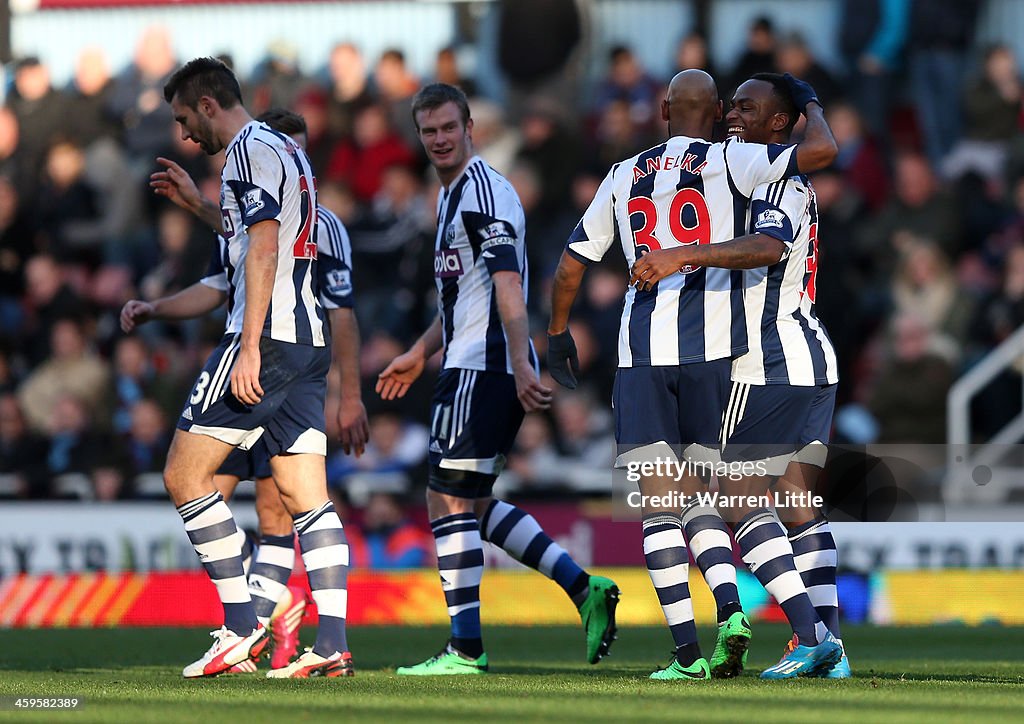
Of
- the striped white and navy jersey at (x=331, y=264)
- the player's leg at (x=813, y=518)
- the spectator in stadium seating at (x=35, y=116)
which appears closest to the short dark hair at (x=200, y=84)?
the striped white and navy jersey at (x=331, y=264)

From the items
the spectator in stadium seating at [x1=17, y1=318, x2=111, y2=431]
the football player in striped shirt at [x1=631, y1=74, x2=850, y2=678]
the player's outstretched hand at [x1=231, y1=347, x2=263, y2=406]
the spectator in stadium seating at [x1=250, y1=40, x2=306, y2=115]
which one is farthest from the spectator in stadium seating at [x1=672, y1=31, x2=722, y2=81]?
the player's outstretched hand at [x1=231, y1=347, x2=263, y2=406]

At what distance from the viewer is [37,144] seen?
57.4ft

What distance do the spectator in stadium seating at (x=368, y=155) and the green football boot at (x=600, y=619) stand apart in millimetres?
8542

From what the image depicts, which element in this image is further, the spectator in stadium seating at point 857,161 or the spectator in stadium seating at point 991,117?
the spectator in stadium seating at point 991,117

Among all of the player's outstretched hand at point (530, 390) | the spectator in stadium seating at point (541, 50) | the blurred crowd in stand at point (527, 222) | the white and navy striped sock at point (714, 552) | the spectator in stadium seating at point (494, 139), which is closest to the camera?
the white and navy striped sock at point (714, 552)

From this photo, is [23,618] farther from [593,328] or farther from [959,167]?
[959,167]

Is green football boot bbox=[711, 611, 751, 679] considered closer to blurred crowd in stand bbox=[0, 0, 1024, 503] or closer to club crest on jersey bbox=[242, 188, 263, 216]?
club crest on jersey bbox=[242, 188, 263, 216]

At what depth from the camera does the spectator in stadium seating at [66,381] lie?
15148mm

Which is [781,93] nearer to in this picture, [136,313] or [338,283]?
[338,283]

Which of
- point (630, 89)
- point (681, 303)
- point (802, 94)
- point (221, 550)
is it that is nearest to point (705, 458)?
point (681, 303)

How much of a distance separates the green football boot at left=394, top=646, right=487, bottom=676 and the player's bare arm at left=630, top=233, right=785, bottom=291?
6.28 ft

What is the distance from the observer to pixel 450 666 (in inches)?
296

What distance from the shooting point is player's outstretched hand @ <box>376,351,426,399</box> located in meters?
7.98

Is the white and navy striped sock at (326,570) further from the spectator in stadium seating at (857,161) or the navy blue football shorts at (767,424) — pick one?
the spectator in stadium seating at (857,161)
